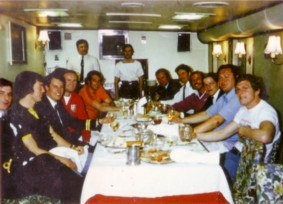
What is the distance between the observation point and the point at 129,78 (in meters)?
6.31

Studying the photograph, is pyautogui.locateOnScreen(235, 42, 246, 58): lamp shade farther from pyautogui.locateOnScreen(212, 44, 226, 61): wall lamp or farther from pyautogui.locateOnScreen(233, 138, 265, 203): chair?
pyautogui.locateOnScreen(233, 138, 265, 203): chair

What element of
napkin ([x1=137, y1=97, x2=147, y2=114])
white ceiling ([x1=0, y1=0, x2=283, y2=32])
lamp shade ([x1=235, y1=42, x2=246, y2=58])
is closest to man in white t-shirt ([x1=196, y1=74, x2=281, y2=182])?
napkin ([x1=137, y1=97, x2=147, y2=114])

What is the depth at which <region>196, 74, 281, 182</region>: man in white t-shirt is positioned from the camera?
2.05 m

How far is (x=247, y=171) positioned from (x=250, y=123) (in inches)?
21.6

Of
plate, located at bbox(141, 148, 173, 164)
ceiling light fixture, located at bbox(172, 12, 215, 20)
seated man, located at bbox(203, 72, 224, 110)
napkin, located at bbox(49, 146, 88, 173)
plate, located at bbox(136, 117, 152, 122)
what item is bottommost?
napkin, located at bbox(49, 146, 88, 173)

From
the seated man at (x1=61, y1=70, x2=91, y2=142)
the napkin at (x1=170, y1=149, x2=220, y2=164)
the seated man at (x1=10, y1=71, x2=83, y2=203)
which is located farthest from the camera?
the seated man at (x1=61, y1=70, x2=91, y2=142)

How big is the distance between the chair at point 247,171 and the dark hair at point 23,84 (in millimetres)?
1459

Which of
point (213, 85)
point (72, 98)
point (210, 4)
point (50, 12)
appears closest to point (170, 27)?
point (50, 12)

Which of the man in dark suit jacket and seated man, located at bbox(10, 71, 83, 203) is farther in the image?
the man in dark suit jacket

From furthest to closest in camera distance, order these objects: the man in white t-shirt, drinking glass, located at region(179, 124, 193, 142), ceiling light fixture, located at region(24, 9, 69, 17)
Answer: ceiling light fixture, located at region(24, 9, 69, 17)
drinking glass, located at region(179, 124, 193, 142)
the man in white t-shirt

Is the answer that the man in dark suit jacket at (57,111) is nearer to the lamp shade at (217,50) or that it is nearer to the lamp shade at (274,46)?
the lamp shade at (274,46)

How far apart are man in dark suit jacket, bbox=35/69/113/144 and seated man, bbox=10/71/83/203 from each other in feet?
0.86

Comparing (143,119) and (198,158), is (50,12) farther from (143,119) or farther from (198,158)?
(198,158)

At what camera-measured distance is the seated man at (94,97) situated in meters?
4.05
